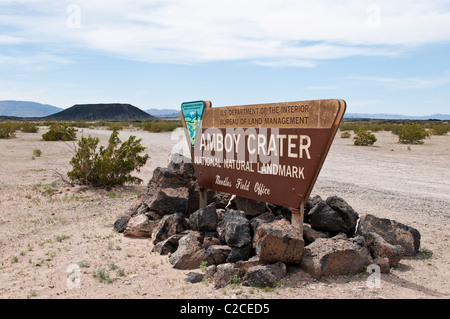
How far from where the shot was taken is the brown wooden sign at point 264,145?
545 cm

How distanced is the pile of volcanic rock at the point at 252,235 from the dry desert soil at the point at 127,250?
0.19 m

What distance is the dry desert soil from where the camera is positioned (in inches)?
201

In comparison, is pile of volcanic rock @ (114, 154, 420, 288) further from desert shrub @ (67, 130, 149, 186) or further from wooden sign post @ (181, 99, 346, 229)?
desert shrub @ (67, 130, 149, 186)

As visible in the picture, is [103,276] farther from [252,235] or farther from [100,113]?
[100,113]

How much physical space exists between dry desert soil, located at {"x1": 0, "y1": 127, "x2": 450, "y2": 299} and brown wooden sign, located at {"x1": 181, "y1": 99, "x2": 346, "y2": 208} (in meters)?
1.30

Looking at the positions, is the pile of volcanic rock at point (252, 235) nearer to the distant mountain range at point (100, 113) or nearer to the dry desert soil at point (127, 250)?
the dry desert soil at point (127, 250)

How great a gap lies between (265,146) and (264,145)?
1.1 inches

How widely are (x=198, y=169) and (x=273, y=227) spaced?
9.32 feet

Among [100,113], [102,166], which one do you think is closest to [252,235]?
[102,166]

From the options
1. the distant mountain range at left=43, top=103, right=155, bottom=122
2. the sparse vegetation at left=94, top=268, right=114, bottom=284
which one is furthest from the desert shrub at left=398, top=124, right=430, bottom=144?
the distant mountain range at left=43, top=103, right=155, bottom=122

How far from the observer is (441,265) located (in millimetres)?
5977

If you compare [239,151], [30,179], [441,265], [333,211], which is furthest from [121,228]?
[30,179]

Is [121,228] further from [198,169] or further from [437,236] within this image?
[437,236]

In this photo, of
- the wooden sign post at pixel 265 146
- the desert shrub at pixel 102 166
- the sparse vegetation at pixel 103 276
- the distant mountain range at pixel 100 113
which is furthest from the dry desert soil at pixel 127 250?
the distant mountain range at pixel 100 113
